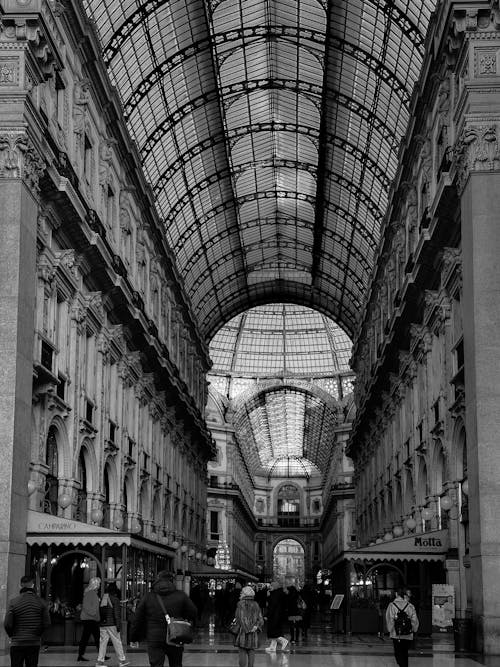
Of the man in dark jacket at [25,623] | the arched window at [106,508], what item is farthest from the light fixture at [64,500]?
the man in dark jacket at [25,623]

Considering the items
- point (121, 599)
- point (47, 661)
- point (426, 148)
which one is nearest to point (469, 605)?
point (121, 599)

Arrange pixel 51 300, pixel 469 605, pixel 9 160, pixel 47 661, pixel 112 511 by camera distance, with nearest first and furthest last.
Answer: pixel 47 661, pixel 9 160, pixel 469 605, pixel 51 300, pixel 112 511

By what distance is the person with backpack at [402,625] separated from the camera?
24.5m

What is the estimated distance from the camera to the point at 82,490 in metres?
43.5

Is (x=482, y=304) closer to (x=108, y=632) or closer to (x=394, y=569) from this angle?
(x=108, y=632)

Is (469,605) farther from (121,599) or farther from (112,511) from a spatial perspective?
(112,511)

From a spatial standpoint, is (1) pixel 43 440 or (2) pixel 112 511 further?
(2) pixel 112 511

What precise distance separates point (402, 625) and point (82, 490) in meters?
21.5

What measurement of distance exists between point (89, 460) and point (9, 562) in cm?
1567

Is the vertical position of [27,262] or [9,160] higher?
[9,160]

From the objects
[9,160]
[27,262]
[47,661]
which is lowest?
[47,661]

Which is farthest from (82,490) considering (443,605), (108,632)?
(108,632)

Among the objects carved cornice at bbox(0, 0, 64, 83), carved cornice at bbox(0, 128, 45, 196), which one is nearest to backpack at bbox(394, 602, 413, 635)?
carved cornice at bbox(0, 128, 45, 196)

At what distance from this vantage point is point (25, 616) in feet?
60.1
